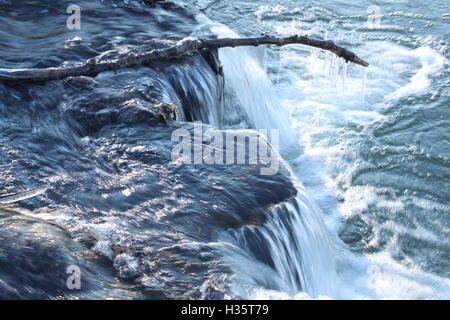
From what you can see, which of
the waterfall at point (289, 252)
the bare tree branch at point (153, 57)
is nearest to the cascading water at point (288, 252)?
the waterfall at point (289, 252)

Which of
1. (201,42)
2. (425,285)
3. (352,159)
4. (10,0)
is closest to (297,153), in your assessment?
(352,159)

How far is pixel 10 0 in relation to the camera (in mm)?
7340

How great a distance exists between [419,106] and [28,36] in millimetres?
4311

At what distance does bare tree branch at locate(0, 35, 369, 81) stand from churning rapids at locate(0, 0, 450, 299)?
3.4 inches

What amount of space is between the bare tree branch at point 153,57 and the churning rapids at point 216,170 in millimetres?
86

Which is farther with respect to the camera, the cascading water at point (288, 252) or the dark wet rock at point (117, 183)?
the cascading water at point (288, 252)

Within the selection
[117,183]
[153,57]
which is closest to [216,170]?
[117,183]

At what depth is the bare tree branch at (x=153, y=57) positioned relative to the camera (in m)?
5.36

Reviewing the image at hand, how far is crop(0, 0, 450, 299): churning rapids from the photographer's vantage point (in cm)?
371

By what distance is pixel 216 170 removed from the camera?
4.66 m

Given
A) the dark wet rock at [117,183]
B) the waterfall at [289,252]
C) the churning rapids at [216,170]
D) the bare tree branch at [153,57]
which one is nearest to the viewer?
the dark wet rock at [117,183]

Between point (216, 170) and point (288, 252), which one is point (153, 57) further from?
point (288, 252)

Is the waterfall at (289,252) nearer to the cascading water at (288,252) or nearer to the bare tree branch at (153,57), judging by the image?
→ the cascading water at (288,252)

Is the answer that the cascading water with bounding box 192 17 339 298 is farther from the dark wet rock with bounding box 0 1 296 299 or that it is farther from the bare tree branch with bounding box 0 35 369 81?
the bare tree branch with bounding box 0 35 369 81
